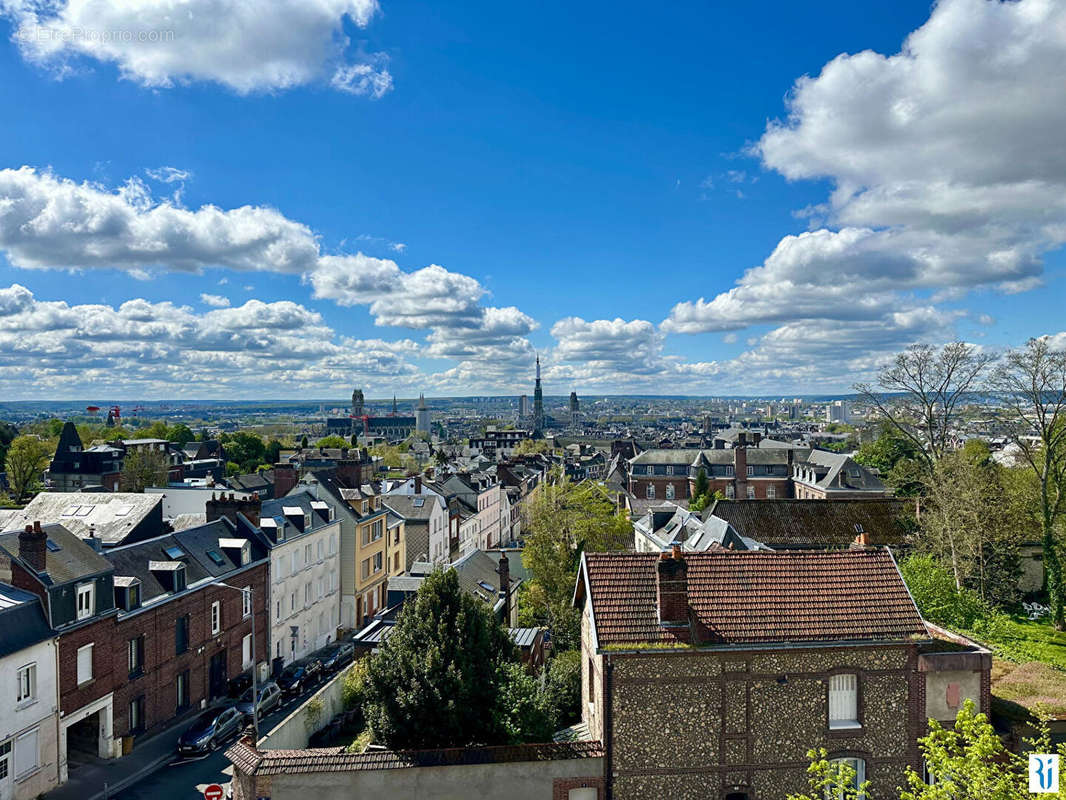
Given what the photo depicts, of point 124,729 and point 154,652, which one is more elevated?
point 154,652

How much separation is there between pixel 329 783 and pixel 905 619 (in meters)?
16.4

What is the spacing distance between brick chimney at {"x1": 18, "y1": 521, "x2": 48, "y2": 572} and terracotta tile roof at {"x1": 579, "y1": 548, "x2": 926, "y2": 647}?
63.4 feet

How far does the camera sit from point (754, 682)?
18984 mm

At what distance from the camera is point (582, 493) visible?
46719 millimetres

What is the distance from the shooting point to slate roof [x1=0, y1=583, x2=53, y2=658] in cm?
2230

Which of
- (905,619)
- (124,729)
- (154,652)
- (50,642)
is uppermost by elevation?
(905,619)

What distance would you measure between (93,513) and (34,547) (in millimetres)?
14777

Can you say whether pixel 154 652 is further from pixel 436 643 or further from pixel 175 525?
pixel 436 643

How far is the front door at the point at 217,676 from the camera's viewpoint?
32.9 meters

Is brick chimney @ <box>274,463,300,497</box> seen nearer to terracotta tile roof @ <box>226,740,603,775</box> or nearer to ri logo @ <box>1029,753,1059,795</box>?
terracotta tile roof @ <box>226,740,603,775</box>

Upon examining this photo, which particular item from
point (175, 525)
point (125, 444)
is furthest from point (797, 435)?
point (175, 525)

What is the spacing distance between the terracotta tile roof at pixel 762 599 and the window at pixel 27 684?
18856 millimetres

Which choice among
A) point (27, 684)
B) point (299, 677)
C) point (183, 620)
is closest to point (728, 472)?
point (299, 677)

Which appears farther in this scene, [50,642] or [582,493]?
[582,493]
